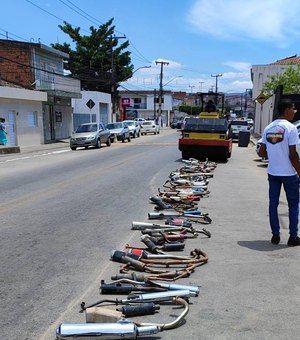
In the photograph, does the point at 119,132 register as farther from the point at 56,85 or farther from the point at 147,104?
the point at 147,104

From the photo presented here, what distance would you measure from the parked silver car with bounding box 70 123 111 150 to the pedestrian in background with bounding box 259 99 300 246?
23.1 meters

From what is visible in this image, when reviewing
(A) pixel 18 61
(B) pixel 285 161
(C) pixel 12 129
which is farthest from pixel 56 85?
(B) pixel 285 161

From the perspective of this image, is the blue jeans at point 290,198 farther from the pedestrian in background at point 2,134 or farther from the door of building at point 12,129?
the door of building at point 12,129

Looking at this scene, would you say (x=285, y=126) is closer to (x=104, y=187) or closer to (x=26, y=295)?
(x=26, y=295)

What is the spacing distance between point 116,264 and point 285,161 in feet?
8.61

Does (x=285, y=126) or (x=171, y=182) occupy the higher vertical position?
(x=285, y=126)

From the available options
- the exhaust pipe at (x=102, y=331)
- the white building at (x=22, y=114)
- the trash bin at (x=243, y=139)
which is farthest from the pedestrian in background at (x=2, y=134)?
the exhaust pipe at (x=102, y=331)

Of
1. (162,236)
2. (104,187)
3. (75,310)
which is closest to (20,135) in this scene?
(104,187)

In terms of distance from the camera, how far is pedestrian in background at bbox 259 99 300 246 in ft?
20.7

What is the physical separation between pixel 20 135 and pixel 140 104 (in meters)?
74.2

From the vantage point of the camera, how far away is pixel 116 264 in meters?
5.70

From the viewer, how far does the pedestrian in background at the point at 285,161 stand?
6.30m

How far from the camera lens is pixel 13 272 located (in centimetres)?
545

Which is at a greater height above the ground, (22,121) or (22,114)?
(22,114)
